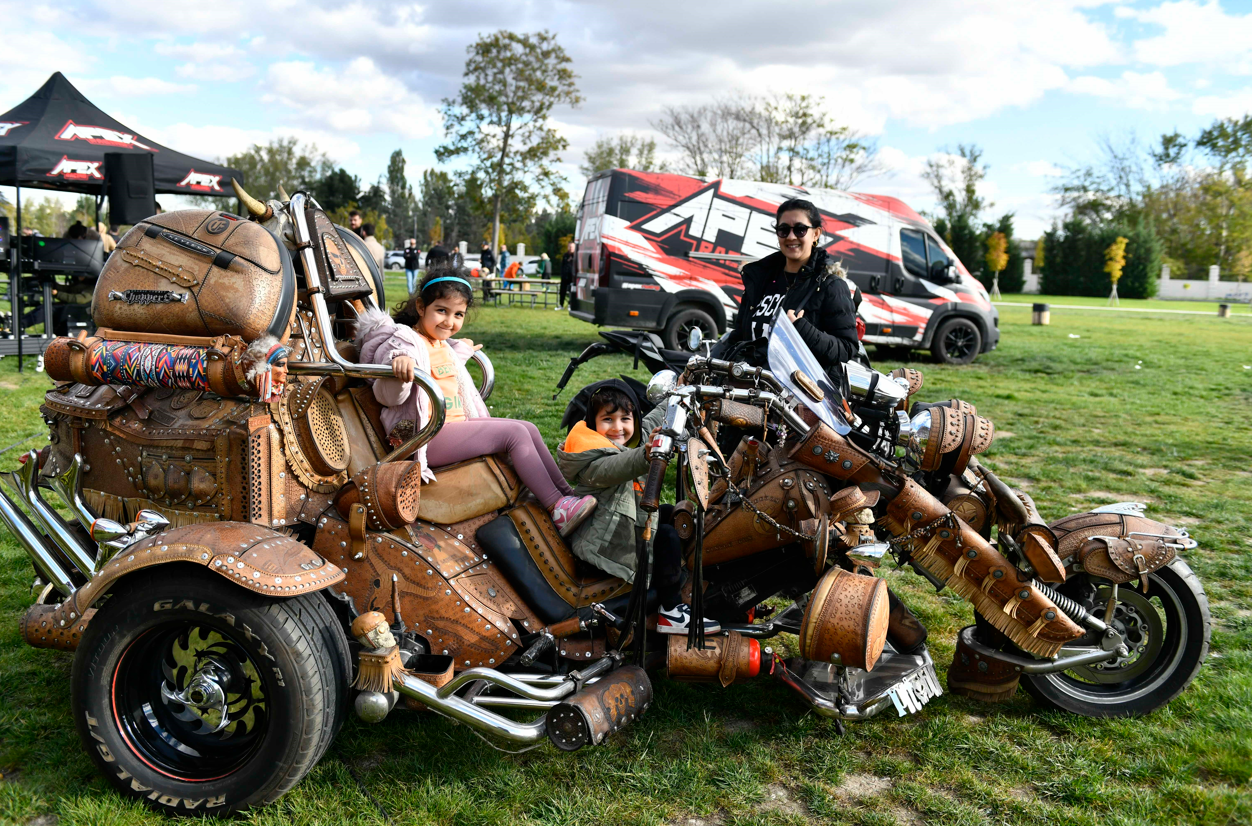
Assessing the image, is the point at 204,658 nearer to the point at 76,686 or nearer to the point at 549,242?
the point at 76,686

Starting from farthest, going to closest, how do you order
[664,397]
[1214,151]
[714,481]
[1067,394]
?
[1214,151] → [1067,394] → [714,481] → [664,397]

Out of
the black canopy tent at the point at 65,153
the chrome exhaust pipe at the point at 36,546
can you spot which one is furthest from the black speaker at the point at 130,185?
the chrome exhaust pipe at the point at 36,546

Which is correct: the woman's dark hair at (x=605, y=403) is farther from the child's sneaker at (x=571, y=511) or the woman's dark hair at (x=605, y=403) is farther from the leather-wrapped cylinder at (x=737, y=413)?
the leather-wrapped cylinder at (x=737, y=413)

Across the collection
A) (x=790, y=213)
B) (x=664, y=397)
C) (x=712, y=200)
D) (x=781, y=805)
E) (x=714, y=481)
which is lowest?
(x=781, y=805)

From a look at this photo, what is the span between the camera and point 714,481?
308 centimetres

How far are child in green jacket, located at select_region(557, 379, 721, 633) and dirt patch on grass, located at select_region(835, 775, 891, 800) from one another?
64 centimetres

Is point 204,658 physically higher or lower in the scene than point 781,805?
higher

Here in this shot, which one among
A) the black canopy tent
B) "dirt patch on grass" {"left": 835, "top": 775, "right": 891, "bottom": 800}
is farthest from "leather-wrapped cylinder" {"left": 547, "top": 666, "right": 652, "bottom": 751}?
the black canopy tent

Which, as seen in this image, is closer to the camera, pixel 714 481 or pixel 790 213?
pixel 714 481

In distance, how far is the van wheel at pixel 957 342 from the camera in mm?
13812

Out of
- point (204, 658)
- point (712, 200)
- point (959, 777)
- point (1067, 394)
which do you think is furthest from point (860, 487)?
point (712, 200)

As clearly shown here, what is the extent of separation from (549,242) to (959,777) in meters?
45.2

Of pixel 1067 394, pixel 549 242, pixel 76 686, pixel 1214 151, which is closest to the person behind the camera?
pixel 76 686

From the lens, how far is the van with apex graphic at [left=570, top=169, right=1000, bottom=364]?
1294 centimetres
